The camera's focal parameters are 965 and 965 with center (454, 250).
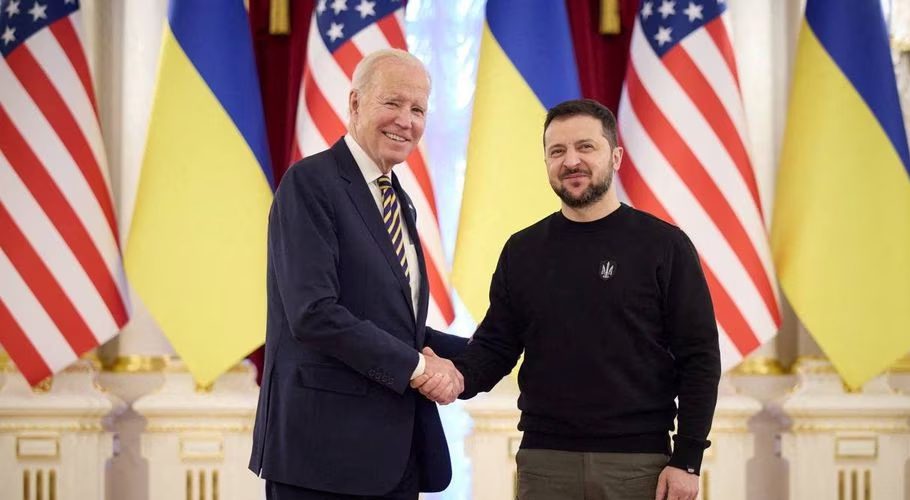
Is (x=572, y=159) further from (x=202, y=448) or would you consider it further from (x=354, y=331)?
(x=202, y=448)

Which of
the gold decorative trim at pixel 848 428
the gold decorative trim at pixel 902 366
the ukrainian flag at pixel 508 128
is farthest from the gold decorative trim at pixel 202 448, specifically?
→ the gold decorative trim at pixel 902 366

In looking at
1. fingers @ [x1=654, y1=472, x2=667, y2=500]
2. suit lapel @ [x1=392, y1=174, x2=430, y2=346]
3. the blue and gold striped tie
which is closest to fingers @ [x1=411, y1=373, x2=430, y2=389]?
suit lapel @ [x1=392, y1=174, x2=430, y2=346]

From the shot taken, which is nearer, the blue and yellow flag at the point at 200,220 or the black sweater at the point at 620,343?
the black sweater at the point at 620,343

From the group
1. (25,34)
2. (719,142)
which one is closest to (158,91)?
(25,34)

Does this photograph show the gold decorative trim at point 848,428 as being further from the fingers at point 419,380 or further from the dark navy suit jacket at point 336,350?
the fingers at point 419,380

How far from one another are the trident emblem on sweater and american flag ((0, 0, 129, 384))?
2512 mm

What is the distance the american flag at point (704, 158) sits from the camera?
415 cm

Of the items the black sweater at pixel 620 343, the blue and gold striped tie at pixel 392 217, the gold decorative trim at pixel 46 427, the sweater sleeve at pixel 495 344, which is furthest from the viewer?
the gold decorative trim at pixel 46 427

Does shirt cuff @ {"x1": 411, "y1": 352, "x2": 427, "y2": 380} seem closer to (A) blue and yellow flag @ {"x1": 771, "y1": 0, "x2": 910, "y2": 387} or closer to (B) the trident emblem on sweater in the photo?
(B) the trident emblem on sweater

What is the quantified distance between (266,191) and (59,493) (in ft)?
5.26

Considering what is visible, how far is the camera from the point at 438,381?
2477 millimetres

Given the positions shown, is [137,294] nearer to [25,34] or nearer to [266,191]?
[266,191]

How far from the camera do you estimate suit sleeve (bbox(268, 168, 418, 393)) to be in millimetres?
2332

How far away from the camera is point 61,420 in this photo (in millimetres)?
4242
